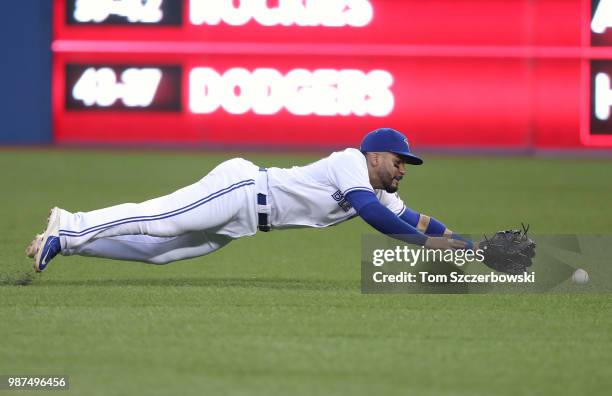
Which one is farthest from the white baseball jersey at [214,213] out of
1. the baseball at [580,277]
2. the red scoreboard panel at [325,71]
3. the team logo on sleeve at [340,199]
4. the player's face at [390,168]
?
the red scoreboard panel at [325,71]

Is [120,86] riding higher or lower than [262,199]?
higher

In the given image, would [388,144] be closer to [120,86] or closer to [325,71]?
[325,71]

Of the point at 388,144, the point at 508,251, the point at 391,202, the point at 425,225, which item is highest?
the point at 388,144

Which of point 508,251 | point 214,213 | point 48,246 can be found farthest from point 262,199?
point 508,251

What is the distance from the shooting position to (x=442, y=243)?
571 cm

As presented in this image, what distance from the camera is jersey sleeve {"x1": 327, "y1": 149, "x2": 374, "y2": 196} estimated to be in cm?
574

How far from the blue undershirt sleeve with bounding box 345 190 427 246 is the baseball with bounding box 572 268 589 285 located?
0.96 m

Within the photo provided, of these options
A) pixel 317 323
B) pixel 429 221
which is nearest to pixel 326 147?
pixel 429 221

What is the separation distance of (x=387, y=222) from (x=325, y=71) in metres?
8.38

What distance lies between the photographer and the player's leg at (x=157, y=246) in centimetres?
596

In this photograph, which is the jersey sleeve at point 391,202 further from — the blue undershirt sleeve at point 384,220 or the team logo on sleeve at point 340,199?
the blue undershirt sleeve at point 384,220

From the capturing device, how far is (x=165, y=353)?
14.9 feet

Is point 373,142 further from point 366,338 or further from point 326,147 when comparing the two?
point 326,147

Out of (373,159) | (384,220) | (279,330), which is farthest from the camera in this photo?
(373,159)
